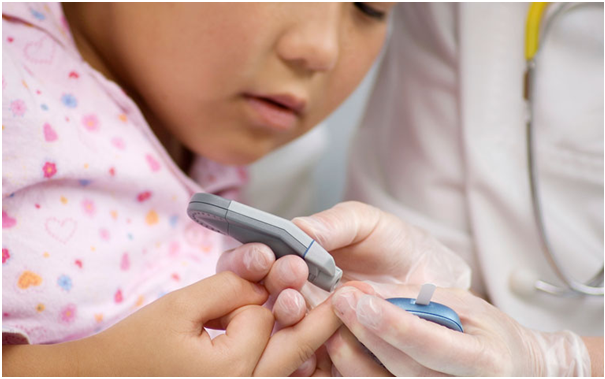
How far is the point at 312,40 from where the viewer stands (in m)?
0.69

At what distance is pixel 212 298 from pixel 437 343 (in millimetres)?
201

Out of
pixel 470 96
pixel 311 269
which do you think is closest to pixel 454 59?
pixel 470 96

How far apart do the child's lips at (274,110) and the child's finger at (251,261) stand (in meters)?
0.25

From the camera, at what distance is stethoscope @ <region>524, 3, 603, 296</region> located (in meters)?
0.73

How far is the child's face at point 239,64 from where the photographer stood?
0.69 meters

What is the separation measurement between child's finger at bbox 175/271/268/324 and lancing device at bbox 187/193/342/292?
0.14 feet

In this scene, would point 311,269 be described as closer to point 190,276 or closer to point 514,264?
point 190,276

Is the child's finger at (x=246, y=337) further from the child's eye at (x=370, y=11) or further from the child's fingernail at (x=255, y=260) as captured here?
the child's eye at (x=370, y=11)

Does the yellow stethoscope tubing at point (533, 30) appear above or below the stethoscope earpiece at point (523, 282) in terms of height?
above

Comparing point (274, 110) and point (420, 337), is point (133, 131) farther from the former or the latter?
point (420, 337)

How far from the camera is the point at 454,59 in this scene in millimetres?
895

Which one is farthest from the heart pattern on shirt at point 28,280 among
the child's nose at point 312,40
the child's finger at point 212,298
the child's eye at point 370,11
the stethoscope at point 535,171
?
the stethoscope at point 535,171

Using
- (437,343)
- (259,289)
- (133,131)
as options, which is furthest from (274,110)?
(437,343)

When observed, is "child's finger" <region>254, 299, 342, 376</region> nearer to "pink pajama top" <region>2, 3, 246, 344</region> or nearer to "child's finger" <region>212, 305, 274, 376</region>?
"child's finger" <region>212, 305, 274, 376</region>
